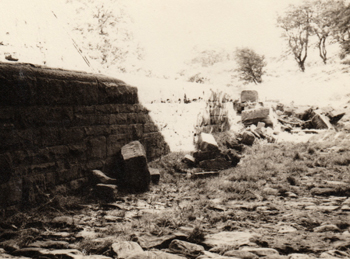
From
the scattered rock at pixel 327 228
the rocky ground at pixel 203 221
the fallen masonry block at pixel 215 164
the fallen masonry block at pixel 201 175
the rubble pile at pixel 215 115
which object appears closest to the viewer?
the rocky ground at pixel 203 221

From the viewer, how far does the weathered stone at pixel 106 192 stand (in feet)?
16.1

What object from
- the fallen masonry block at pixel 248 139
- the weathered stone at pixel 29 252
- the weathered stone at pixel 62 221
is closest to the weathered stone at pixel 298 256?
the weathered stone at pixel 29 252

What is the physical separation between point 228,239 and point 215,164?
3.83 meters

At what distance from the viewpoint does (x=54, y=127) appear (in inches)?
177

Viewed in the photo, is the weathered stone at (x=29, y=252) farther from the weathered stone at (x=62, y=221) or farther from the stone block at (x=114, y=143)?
the stone block at (x=114, y=143)

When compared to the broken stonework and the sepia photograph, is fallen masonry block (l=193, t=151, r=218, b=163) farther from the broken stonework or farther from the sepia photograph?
the broken stonework

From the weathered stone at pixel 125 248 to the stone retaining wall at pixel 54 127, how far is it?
1635 mm

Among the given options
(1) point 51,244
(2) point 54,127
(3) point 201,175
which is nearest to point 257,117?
(3) point 201,175

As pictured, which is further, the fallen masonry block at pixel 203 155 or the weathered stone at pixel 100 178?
the fallen masonry block at pixel 203 155

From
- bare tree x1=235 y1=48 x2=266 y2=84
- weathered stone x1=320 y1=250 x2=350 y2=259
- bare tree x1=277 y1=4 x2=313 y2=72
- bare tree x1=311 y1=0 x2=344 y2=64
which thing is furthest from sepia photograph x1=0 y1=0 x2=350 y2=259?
bare tree x1=235 y1=48 x2=266 y2=84

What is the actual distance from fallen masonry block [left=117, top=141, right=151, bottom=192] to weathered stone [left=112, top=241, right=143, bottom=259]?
228 centimetres

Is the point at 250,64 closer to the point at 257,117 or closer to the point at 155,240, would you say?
the point at 257,117

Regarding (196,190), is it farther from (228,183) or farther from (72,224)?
(72,224)

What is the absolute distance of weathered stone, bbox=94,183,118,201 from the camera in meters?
4.92
